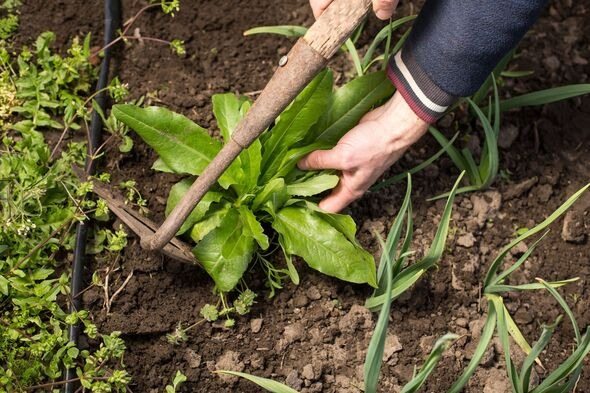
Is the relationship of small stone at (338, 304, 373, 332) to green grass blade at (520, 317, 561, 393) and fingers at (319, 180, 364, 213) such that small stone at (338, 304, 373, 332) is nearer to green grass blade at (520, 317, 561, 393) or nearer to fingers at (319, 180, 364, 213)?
fingers at (319, 180, 364, 213)

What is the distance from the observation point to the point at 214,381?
6.39 ft

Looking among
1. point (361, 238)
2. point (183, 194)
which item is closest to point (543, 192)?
point (361, 238)

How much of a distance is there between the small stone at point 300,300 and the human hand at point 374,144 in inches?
14.3

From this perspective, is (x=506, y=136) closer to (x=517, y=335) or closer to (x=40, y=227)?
(x=517, y=335)

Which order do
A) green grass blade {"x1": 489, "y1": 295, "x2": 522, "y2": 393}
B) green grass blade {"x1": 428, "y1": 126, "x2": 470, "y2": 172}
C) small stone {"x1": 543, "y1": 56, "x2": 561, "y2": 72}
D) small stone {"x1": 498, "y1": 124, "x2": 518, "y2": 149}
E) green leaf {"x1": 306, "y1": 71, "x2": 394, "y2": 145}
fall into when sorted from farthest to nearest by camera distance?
small stone {"x1": 543, "y1": 56, "x2": 561, "y2": 72} < small stone {"x1": 498, "y1": 124, "x2": 518, "y2": 149} < green grass blade {"x1": 428, "y1": 126, "x2": 470, "y2": 172} < green leaf {"x1": 306, "y1": 71, "x2": 394, "y2": 145} < green grass blade {"x1": 489, "y1": 295, "x2": 522, "y2": 393}

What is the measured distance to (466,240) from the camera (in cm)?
218

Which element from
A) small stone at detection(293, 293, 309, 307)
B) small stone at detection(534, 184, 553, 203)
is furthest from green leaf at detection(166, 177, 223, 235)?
small stone at detection(534, 184, 553, 203)

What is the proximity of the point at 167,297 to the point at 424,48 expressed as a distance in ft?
3.23

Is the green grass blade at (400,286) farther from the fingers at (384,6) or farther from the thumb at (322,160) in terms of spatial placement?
the fingers at (384,6)

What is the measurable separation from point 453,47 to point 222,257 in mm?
801

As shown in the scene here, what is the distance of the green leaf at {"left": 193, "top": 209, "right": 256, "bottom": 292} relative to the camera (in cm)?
190

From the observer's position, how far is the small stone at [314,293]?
206 cm

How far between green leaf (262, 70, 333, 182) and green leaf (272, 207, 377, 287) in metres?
0.17

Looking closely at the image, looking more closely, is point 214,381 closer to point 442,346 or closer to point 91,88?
point 442,346
